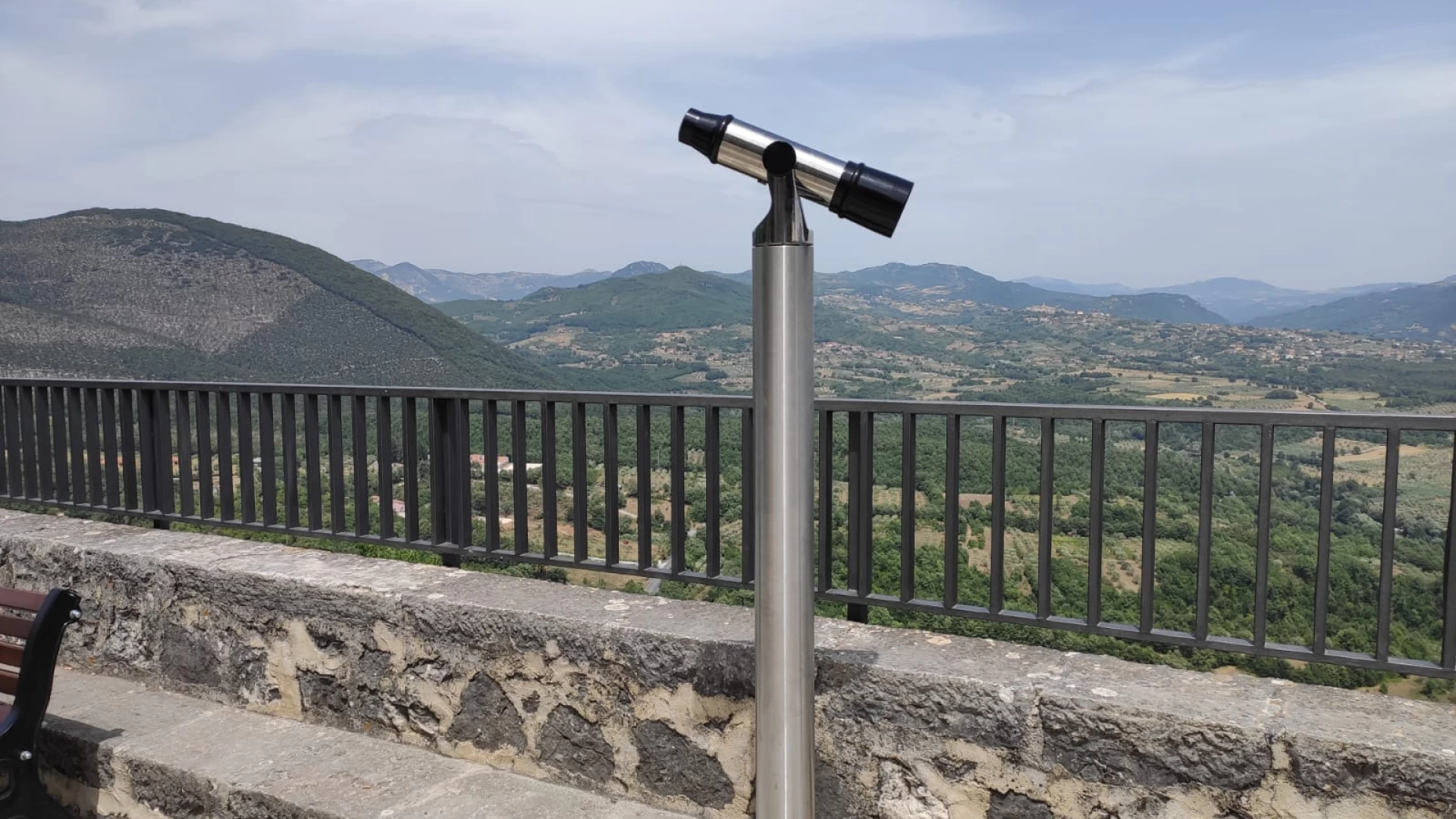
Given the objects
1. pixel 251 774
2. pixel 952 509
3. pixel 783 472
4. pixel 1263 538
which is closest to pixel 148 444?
pixel 251 774

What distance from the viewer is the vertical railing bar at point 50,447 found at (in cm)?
559

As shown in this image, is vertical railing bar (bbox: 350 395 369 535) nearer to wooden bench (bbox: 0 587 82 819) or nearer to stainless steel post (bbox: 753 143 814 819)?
wooden bench (bbox: 0 587 82 819)

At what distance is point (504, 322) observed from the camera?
41.7 meters

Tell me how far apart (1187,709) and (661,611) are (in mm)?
1682

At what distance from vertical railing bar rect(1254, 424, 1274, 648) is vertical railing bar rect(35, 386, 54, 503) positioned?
236 inches

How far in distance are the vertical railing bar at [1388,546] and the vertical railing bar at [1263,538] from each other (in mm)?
265

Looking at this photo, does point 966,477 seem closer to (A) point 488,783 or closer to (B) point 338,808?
(A) point 488,783

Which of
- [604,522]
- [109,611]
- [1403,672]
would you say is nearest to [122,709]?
[109,611]

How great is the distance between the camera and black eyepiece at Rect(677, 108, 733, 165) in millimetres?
1932

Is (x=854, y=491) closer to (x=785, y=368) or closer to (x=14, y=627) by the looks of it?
(x=785, y=368)

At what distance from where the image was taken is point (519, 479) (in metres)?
4.03

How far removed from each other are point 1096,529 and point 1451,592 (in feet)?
2.90

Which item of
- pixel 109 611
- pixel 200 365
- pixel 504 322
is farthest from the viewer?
pixel 504 322

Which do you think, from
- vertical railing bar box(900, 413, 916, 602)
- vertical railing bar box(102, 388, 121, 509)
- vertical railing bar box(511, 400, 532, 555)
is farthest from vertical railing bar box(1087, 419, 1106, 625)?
vertical railing bar box(102, 388, 121, 509)
